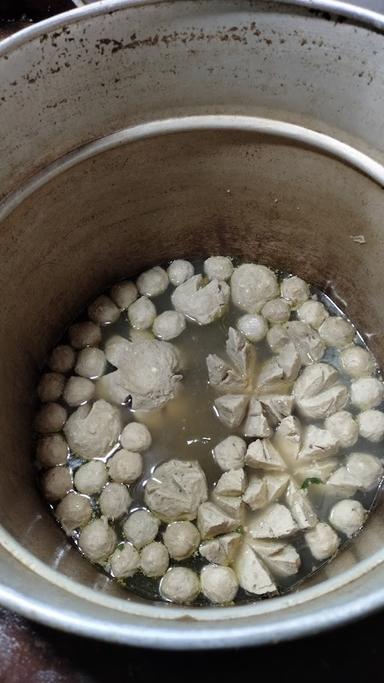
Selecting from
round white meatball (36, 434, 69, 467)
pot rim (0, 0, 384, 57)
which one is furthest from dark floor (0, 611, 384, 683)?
pot rim (0, 0, 384, 57)

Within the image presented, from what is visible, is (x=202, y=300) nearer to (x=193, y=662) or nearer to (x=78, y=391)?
(x=78, y=391)

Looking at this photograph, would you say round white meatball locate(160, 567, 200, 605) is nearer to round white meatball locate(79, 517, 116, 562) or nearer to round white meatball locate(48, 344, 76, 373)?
round white meatball locate(79, 517, 116, 562)

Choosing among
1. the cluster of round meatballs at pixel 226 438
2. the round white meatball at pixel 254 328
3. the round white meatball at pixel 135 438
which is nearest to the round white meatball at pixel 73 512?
the cluster of round meatballs at pixel 226 438

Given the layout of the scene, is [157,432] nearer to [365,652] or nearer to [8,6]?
[365,652]

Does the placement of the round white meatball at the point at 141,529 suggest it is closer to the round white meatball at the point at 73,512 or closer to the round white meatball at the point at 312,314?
the round white meatball at the point at 73,512

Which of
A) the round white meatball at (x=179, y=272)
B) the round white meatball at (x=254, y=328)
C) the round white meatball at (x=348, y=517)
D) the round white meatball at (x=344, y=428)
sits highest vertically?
the round white meatball at (x=179, y=272)
